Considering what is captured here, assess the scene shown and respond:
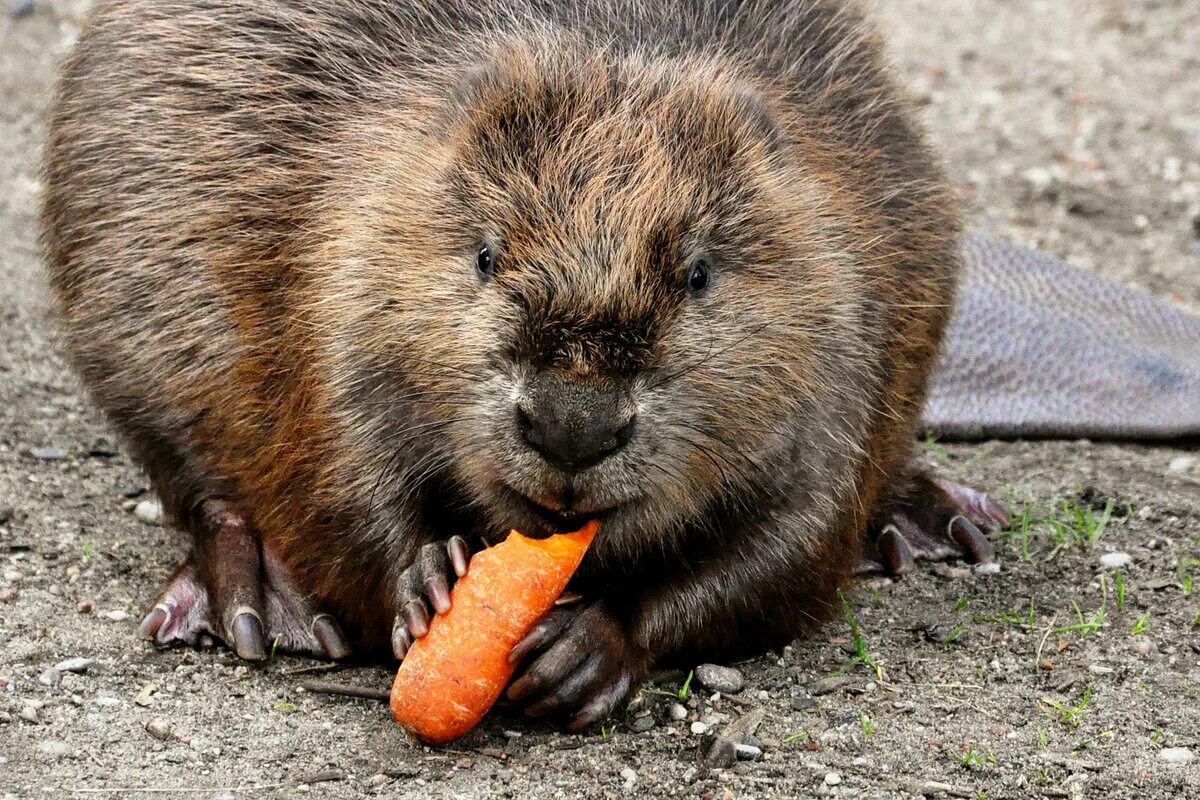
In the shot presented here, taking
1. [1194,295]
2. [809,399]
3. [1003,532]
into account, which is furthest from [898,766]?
[1194,295]

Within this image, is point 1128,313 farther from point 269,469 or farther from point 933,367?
point 269,469

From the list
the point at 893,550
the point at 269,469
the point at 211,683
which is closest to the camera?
the point at 211,683

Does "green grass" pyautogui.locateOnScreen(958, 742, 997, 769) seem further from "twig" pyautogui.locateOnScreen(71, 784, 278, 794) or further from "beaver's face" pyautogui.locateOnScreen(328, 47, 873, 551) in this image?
"twig" pyautogui.locateOnScreen(71, 784, 278, 794)

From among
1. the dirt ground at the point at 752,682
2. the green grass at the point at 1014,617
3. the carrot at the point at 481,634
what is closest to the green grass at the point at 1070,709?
the dirt ground at the point at 752,682

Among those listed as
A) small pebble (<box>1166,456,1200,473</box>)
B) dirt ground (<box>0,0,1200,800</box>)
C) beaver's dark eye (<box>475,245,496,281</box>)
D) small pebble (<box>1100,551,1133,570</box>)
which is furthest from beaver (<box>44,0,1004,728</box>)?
small pebble (<box>1166,456,1200,473</box>)

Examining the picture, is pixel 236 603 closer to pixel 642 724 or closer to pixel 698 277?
pixel 642 724

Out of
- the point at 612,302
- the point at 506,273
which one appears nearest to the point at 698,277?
the point at 612,302
